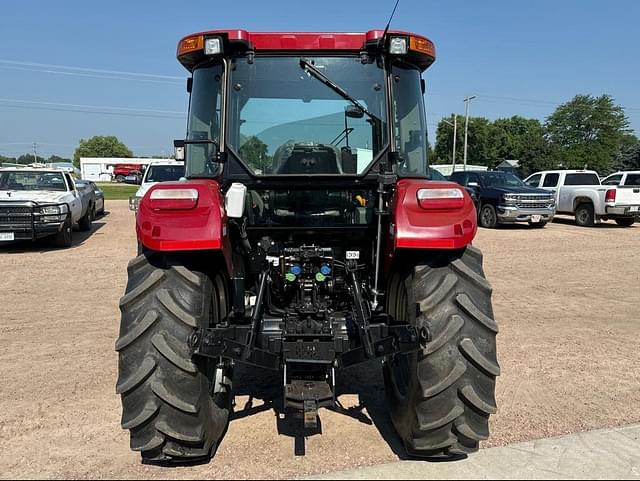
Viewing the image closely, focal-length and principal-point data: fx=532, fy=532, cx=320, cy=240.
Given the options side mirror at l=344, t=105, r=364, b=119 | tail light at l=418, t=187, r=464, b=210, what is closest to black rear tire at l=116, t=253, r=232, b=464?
tail light at l=418, t=187, r=464, b=210

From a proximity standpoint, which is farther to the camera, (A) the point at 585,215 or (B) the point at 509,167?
(B) the point at 509,167

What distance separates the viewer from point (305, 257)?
347cm

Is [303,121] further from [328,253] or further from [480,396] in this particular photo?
[480,396]

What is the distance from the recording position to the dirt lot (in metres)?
3.21

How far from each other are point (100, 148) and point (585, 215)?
120266 millimetres

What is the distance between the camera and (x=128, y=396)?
2865mm

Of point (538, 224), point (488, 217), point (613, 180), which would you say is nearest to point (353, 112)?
point (488, 217)

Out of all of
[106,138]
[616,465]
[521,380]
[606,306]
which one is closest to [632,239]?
[606,306]

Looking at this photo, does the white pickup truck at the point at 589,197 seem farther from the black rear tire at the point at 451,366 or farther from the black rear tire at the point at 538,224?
the black rear tire at the point at 451,366

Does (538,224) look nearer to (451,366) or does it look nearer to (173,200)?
(451,366)

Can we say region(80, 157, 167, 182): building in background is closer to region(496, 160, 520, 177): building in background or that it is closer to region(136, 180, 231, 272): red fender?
region(496, 160, 520, 177): building in background

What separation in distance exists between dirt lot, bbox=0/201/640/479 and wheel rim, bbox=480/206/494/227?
25.7 ft

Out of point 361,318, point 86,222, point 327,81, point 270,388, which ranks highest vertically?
point 327,81

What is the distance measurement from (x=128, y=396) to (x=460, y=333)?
1.83m
